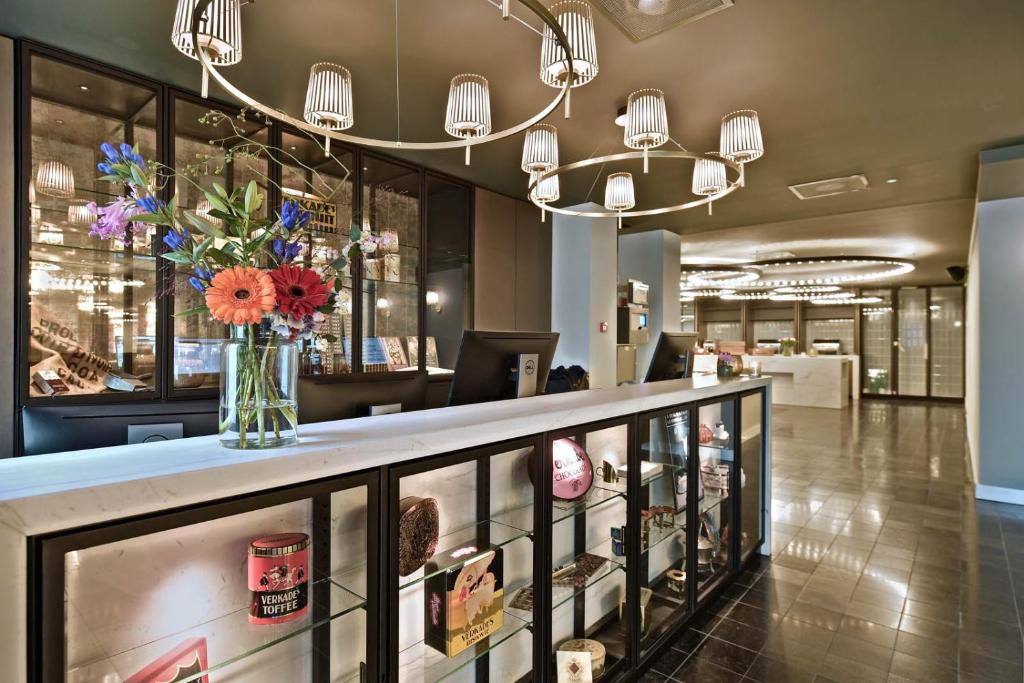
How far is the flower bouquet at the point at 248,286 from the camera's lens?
3.25 ft

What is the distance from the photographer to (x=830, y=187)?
5129 mm

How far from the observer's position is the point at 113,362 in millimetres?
3037

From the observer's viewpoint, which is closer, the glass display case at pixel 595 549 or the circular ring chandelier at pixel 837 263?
the glass display case at pixel 595 549

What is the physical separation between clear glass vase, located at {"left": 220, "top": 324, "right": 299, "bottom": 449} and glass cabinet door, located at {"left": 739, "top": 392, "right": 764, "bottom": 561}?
2630mm

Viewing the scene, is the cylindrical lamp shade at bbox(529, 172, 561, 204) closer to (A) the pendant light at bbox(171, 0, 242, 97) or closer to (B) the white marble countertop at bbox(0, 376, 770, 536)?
(A) the pendant light at bbox(171, 0, 242, 97)

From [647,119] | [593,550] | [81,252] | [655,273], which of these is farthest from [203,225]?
[655,273]

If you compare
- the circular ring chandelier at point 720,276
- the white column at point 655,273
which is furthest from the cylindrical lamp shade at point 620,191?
the circular ring chandelier at point 720,276

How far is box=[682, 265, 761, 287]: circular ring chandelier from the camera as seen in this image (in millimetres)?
10336

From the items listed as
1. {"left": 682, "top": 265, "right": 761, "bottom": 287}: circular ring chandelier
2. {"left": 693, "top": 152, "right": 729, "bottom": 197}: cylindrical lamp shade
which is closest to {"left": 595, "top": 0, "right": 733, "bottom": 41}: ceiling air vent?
{"left": 693, "top": 152, "right": 729, "bottom": 197}: cylindrical lamp shade

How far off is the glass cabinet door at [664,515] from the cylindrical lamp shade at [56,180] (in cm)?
324

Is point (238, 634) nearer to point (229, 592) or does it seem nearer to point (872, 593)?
point (229, 592)

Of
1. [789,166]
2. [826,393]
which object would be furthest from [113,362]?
[826,393]

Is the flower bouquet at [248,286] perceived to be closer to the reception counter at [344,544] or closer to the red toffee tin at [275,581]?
the reception counter at [344,544]

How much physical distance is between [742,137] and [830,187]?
9.90 ft
